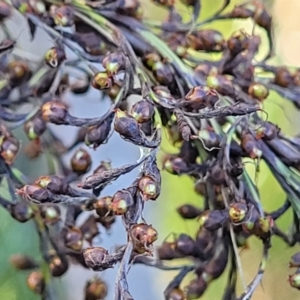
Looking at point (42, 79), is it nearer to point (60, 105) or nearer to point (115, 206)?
point (60, 105)

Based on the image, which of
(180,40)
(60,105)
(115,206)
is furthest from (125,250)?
(180,40)

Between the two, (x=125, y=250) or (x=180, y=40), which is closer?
(x=125, y=250)

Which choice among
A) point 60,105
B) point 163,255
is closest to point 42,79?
point 60,105

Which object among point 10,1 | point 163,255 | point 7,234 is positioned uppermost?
point 10,1

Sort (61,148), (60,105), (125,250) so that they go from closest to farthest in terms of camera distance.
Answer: (125,250), (60,105), (61,148)

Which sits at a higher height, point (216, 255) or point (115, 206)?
point (115, 206)

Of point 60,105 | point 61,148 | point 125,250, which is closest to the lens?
point 125,250

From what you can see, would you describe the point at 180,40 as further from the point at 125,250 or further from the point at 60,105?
the point at 125,250
